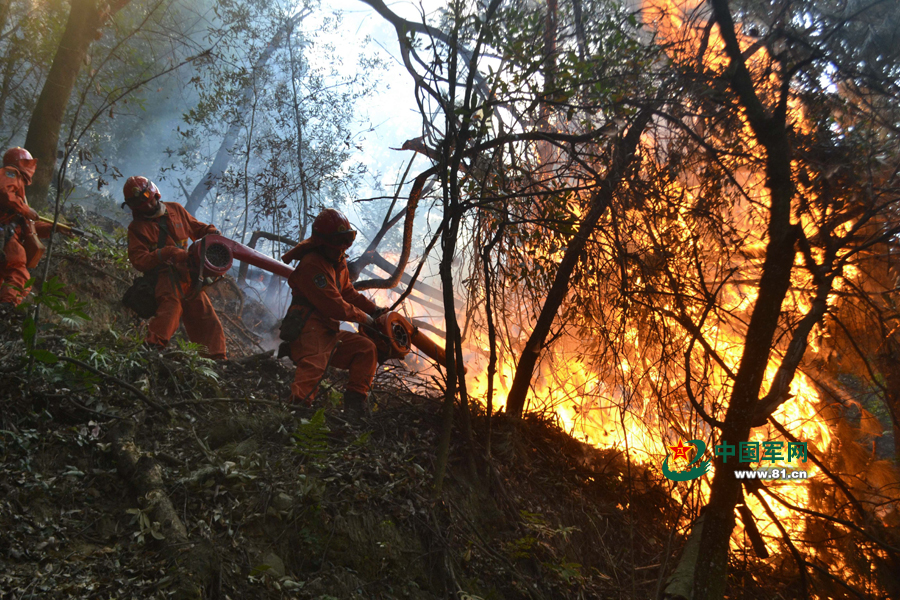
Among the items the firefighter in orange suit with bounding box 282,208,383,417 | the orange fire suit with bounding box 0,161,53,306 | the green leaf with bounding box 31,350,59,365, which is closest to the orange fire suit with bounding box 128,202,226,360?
the firefighter in orange suit with bounding box 282,208,383,417

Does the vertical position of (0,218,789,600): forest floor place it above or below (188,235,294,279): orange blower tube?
below

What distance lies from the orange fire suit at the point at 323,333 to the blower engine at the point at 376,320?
0.60ft

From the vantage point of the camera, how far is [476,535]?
12.1 feet

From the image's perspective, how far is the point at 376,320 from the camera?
16.8ft

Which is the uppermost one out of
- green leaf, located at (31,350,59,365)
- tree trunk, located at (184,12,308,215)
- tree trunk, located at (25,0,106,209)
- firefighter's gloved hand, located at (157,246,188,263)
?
tree trunk, located at (184,12,308,215)

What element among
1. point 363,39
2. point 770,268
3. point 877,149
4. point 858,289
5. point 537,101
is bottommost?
point 770,268

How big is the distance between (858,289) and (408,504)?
3914 millimetres

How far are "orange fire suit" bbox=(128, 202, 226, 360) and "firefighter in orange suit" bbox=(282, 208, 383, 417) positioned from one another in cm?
126

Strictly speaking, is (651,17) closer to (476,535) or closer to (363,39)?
(476,535)

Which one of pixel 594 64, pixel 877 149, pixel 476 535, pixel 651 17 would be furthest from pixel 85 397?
pixel 877 149

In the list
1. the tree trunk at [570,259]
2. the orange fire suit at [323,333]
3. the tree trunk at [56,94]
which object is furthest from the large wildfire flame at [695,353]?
the tree trunk at [56,94]

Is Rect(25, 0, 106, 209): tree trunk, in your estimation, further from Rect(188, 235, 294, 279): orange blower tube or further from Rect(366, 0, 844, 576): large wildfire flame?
Rect(366, 0, 844, 576): large wildfire flame

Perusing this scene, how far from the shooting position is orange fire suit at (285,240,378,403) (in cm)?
480

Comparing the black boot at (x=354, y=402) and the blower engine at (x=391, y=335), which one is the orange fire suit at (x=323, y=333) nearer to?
the black boot at (x=354, y=402)
